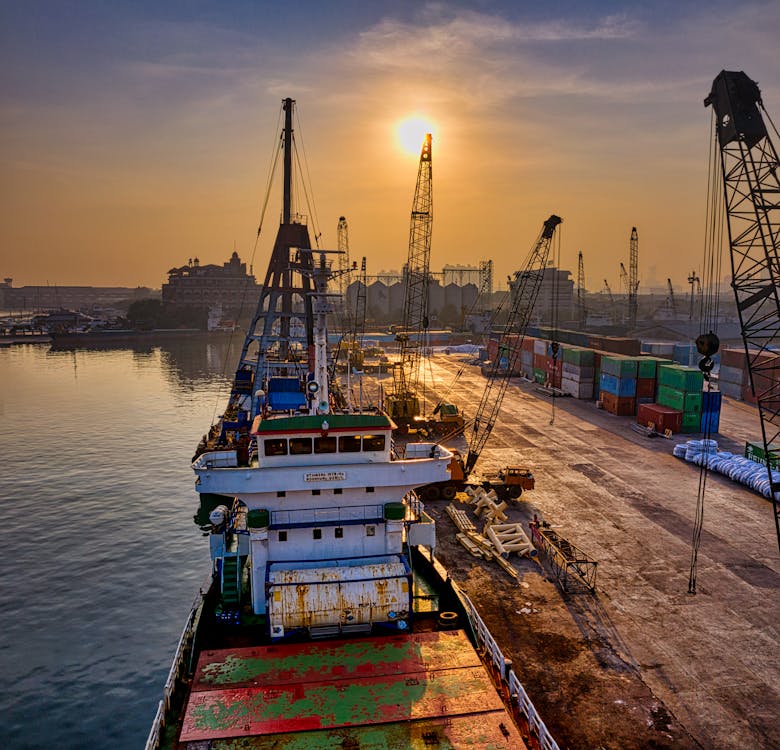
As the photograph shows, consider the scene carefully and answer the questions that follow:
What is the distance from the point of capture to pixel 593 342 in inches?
3681

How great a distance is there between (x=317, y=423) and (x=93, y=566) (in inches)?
888

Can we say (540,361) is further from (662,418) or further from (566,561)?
(566,561)

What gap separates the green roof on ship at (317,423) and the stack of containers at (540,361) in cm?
7339

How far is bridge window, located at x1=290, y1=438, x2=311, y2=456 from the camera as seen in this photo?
18.8 meters

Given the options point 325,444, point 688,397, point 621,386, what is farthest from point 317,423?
point 621,386

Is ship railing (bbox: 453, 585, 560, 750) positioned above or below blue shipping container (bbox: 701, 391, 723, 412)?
below

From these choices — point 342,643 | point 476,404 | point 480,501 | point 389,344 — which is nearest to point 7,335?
point 389,344

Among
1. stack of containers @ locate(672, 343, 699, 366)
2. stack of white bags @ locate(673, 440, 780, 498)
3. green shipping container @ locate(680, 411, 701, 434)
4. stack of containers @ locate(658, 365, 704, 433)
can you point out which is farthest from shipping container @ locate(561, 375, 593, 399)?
stack of containers @ locate(672, 343, 699, 366)

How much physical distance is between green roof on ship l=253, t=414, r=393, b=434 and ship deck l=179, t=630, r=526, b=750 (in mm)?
6491

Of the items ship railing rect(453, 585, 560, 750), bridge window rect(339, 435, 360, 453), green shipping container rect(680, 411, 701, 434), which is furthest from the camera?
green shipping container rect(680, 411, 701, 434)

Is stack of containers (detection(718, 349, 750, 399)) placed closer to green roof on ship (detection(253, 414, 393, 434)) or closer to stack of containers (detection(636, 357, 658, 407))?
stack of containers (detection(636, 357, 658, 407))

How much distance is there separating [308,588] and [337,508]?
295 cm

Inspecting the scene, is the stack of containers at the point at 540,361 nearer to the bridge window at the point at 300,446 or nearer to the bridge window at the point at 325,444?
the bridge window at the point at 325,444

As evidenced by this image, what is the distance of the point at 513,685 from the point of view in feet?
49.9
